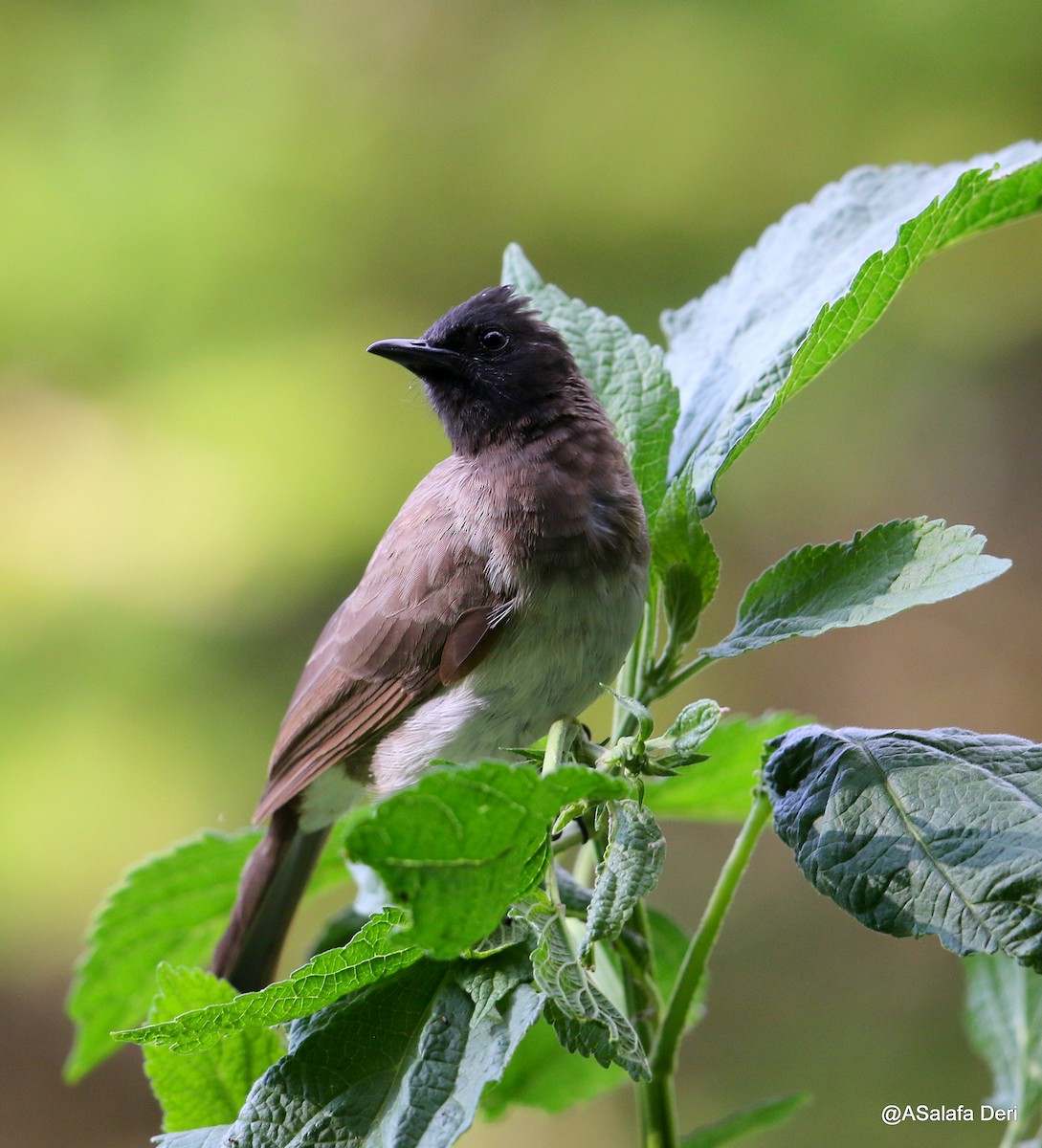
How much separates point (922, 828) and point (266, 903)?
35.2 inches

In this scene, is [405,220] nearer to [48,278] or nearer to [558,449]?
[48,278]

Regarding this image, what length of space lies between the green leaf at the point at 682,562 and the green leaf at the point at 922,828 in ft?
0.65

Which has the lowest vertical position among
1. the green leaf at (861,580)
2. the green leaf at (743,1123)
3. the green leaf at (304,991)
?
the green leaf at (743,1123)

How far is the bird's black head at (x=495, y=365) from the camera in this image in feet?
4.53

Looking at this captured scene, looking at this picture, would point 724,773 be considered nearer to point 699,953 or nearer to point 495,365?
point 699,953

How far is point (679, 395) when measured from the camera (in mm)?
1054

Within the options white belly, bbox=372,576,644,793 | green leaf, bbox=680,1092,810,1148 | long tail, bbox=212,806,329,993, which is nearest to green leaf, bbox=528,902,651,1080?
green leaf, bbox=680,1092,810,1148

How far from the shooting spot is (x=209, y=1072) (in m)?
0.83

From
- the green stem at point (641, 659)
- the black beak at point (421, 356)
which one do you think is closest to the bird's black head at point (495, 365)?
the black beak at point (421, 356)

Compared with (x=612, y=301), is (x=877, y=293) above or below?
below

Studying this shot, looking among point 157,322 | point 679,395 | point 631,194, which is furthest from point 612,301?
point 679,395

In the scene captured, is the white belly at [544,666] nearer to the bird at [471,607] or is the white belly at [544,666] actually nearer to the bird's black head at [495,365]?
the bird at [471,607]

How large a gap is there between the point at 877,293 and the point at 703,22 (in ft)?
10.2

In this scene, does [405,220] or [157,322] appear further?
[405,220]
